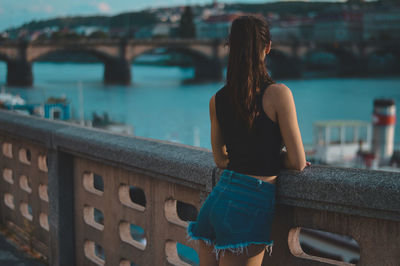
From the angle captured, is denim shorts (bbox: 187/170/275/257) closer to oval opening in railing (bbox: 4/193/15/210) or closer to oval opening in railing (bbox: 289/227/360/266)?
oval opening in railing (bbox: 4/193/15/210)

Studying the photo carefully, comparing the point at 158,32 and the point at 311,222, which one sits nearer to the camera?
the point at 311,222

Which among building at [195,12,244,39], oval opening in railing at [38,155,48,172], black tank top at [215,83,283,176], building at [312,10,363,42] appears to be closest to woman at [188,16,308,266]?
black tank top at [215,83,283,176]

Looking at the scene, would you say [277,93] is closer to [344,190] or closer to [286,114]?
[286,114]

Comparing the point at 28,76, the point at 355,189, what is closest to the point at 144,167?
the point at 355,189

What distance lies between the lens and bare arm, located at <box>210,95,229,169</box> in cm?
155

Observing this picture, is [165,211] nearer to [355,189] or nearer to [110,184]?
[110,184]

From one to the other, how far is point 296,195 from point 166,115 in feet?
106

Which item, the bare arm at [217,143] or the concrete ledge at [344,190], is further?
the bare arm at [217,143]

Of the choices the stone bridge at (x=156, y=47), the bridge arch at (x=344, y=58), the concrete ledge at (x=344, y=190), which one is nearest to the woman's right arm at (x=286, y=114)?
the concrete ledge at (x=344, y=190)

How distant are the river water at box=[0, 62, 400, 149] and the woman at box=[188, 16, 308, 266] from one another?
21.4m

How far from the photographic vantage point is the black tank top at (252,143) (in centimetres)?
142

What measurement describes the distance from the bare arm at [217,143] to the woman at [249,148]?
0.23 feet

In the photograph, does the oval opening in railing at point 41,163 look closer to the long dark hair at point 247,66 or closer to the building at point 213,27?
the long dark hair at point 247,66

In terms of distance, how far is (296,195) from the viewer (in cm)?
152
